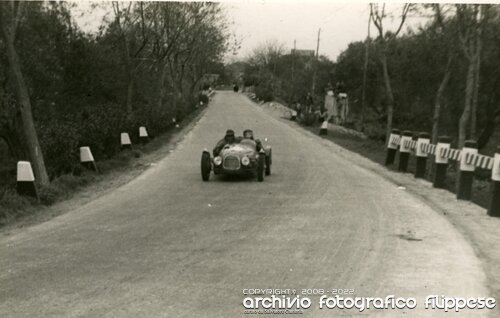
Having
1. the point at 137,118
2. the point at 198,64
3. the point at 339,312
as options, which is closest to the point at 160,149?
the point at 137,118

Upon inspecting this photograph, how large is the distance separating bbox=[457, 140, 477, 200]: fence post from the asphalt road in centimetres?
93

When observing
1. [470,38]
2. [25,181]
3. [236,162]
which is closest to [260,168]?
[236,162]

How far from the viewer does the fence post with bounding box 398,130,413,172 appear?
14523 mm

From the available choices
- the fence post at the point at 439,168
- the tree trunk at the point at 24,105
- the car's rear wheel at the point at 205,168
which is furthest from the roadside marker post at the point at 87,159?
the fence post at the point at 439,168

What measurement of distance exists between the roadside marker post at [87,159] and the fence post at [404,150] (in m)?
7.65

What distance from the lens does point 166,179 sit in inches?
515

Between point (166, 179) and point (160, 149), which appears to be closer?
point (166, 179)

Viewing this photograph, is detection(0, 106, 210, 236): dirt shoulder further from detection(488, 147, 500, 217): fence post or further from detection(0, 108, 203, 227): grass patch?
detection(488, 147, 500, 217): fence post

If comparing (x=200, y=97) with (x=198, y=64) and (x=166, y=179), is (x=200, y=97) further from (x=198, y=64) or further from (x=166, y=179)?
(x=166, y=179)

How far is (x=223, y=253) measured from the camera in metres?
6.45

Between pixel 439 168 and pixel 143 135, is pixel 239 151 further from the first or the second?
pixel 143 135

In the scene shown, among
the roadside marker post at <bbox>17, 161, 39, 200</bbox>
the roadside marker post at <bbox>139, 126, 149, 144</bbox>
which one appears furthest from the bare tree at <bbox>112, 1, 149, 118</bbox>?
the roadside marker post at <bbox>17, 161, 39, 200</bbox>

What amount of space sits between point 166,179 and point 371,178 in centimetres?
466

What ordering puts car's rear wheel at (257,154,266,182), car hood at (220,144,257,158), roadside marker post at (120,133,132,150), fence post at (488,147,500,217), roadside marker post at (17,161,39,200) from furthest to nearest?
roadside marker post at (120,133,132,150) → car hood at (220,144,257,158) → car's rear wheel at (257,154,266,182) → roadside marker post at (17,161,39,200) → fence post at (488,147,500,217)
